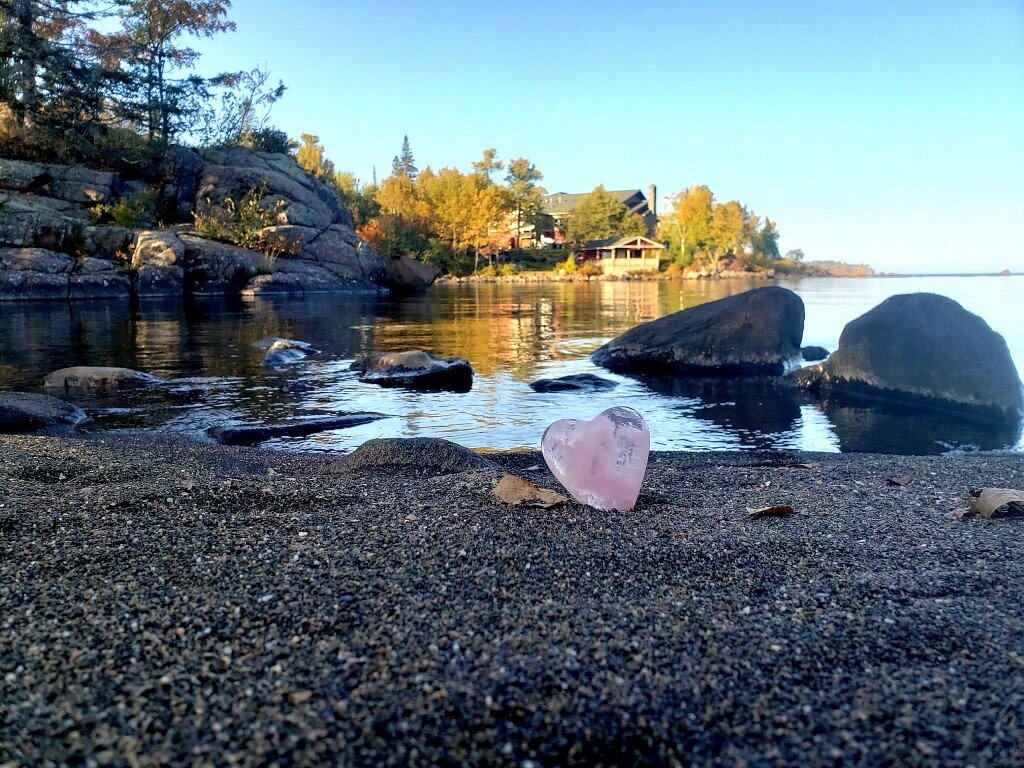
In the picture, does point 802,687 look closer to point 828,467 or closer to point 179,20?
point 828,467

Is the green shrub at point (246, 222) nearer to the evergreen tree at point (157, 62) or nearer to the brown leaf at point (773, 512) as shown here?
the evergreen tree at point (157, 62)

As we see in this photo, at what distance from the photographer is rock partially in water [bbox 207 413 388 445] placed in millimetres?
8227

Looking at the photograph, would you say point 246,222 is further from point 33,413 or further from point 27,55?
point 33,413

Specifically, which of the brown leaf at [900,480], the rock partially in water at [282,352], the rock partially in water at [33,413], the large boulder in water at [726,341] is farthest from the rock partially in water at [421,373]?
the brown leaf at [900,480]

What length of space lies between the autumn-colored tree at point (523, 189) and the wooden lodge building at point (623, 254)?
7.56m

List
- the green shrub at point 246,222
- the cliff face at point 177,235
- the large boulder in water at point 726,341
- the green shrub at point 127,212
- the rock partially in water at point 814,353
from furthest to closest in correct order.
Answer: the green shrub at point 246,222 < the green shrub at point 127,212 < the cliff face at point 177,235 < the rock partially in water at point 814,353 < the large boulder in water at point 726,341

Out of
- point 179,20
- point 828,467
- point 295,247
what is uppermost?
point 179,20

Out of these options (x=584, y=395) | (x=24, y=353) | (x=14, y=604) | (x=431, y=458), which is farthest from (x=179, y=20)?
(x=14, y=604)

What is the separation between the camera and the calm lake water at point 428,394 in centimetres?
870

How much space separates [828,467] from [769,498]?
1905 mm

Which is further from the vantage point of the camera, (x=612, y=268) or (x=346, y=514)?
(x=612, y=268)

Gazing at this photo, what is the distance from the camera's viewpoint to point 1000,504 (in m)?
3.90

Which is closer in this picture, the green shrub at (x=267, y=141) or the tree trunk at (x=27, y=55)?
the tree trunk at (x=27, y=55)

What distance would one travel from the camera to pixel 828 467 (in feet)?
20.0
